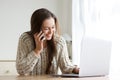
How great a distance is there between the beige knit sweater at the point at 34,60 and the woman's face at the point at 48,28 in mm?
161

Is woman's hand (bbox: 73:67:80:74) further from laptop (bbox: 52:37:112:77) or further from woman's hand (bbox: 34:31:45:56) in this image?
woman's hand (bbox: 34:31:45:56)

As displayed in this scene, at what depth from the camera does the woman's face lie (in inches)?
76.0

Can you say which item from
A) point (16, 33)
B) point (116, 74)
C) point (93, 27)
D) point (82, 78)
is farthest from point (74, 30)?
point (82, 78)

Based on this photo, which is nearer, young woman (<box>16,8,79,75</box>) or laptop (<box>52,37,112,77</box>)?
laptop (<box>52,37,112,77</box>)

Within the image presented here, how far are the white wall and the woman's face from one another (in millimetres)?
2049

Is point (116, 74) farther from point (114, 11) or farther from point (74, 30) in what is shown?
point (74, 30)

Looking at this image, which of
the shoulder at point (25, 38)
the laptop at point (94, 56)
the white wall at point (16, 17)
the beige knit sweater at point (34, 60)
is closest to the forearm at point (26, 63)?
the beige knit sweater at point (34, 60)

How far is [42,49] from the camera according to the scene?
201 centimetres

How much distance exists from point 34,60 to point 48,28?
263 mm

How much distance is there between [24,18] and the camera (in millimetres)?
4031

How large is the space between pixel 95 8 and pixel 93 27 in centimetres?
20

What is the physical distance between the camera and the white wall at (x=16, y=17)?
400cm

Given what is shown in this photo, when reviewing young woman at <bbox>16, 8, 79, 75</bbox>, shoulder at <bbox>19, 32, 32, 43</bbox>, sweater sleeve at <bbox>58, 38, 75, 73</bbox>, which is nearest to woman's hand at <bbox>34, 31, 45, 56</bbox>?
young woman at <bbox>16, 8, 79, 75</bbox>

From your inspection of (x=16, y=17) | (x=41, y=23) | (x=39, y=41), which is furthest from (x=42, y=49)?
(x=16, y=17)
